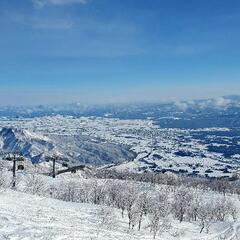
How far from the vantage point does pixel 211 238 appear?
84875mm

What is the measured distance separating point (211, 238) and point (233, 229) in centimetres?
1147

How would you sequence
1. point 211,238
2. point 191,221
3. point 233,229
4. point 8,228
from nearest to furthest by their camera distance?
point 8,228 < point 211,238 < point 233,229 < point 191,221

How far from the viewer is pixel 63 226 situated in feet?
176

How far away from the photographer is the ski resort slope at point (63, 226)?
44.6 metres

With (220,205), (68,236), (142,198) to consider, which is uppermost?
(68,236)

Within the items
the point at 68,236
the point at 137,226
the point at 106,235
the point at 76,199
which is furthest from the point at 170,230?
the point at 76,199

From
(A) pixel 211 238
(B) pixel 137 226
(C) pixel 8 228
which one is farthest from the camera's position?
(A) pixel 211 238

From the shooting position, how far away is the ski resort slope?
44.6 m

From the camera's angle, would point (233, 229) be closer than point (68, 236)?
No

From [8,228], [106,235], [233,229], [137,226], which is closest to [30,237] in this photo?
[8,228]

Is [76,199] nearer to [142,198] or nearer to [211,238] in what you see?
[142,198]

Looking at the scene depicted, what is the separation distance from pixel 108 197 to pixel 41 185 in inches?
823

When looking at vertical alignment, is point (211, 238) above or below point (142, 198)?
below

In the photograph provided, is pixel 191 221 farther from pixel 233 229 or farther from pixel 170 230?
pixel 170 230
